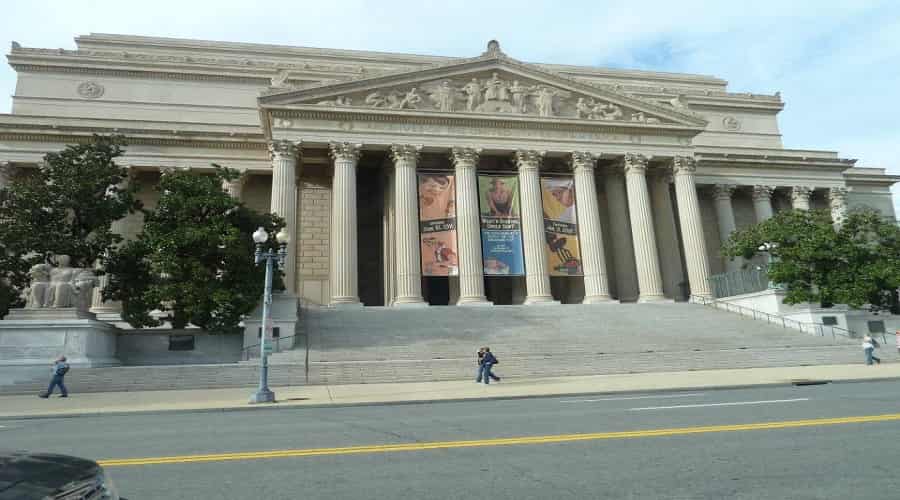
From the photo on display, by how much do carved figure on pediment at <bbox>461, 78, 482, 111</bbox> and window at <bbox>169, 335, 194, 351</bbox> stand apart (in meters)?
21.2

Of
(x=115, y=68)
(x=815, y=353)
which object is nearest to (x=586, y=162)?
(x=815, y=353)

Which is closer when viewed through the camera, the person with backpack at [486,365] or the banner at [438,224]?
the person with backpack at [486,365]

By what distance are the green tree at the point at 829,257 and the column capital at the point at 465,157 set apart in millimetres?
16394

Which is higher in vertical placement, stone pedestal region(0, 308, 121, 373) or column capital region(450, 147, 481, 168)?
column capital region(450, 147, 481, 168)

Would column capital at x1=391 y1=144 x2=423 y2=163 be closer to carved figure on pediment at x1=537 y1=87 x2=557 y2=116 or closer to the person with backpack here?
carved figure on pediment at x1=537 y1=87 x2=557 y2=116

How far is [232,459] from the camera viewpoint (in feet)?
23.3

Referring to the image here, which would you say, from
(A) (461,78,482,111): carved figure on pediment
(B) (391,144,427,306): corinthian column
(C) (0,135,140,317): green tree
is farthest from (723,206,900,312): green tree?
(C) (0,135,140,317): green tree

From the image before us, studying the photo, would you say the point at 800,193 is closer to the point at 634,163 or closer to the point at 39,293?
the point at 634,163

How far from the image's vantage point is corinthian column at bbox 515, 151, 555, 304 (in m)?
33.6

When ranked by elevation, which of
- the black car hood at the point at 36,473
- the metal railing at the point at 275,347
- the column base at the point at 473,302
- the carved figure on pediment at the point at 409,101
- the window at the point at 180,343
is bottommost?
the black car hood at the point at 36,473

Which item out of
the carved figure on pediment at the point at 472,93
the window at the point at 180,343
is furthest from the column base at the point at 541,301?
the window at the point at 180,343

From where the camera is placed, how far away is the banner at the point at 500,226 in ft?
111

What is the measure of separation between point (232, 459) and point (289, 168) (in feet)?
90.7

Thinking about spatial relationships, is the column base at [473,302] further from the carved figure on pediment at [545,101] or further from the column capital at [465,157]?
the carved figure on pediment at [545,101]
